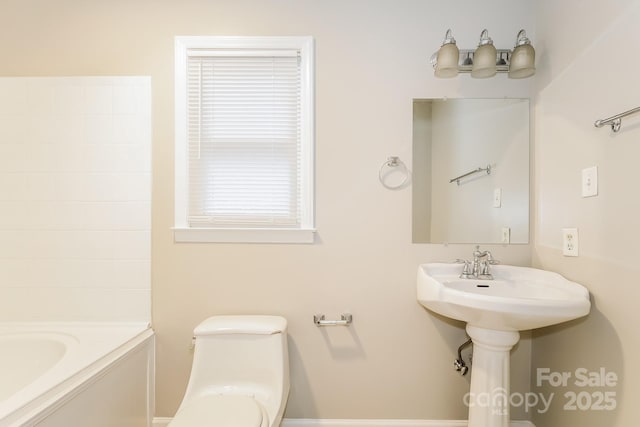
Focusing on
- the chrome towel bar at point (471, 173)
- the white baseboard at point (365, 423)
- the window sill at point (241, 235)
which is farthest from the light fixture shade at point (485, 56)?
the white baseboard at point (365, 423)

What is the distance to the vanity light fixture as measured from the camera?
1491 millimetres

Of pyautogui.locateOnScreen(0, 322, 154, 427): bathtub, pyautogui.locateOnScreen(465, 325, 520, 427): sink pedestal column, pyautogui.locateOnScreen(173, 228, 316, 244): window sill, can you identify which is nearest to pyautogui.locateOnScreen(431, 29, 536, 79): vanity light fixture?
pyautogui.locateOnScreen(173, 228, 316, 244): window sill

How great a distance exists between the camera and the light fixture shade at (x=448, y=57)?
1.49 m

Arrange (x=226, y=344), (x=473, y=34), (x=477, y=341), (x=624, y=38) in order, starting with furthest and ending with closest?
→ 1. (x=473, y=34)
2. (x=226, y=344)
3. (x=477, y=341)
4. (x=624, y=38)

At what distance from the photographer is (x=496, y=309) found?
3.70 feet

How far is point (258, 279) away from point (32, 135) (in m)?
1.40

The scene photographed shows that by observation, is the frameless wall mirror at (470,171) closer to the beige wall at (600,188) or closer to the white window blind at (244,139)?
the beige wall at (600,188)

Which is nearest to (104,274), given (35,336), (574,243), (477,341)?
(35,336)

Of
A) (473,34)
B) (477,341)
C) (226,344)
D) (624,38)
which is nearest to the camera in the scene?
(624,38)

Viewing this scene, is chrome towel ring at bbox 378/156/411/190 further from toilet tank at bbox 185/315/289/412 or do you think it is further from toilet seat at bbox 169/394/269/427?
toilet seat at bbox 169/394/269/427

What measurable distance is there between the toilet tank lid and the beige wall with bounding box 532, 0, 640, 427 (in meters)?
1.33

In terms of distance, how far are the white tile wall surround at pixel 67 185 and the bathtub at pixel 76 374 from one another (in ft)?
0.47

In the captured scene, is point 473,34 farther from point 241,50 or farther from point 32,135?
point 32,135

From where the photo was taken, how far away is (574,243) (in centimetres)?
138
